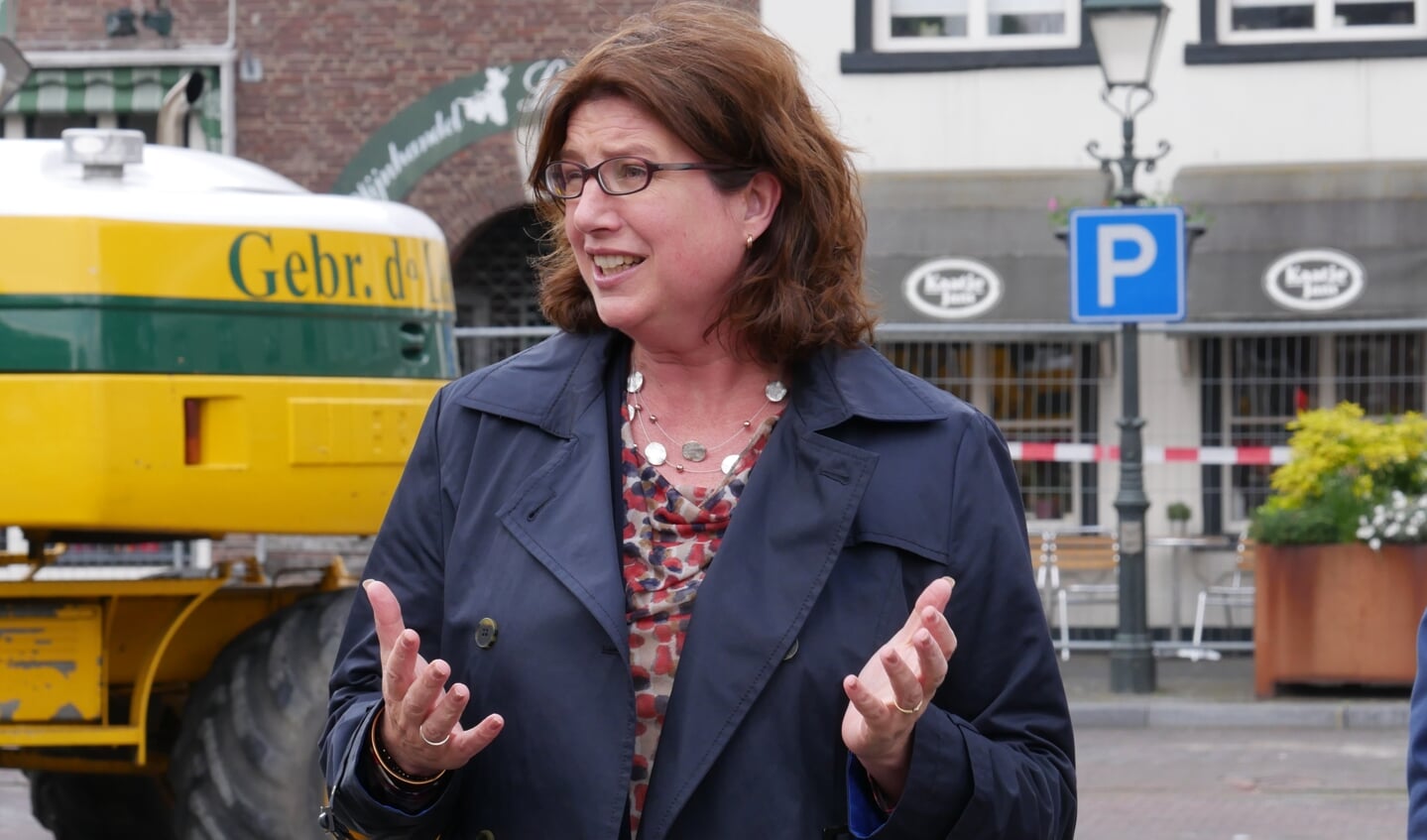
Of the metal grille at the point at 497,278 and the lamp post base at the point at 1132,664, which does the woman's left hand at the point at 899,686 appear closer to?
the lamp post base at the point at 1132,664

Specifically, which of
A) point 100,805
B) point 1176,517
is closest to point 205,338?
point 100,805

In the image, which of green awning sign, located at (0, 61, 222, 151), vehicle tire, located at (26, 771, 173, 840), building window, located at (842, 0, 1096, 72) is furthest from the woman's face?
green awning sign, located at (0, 61, 222, 151)

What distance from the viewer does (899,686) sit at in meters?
2.41

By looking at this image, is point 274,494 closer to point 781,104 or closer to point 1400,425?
point 781,104

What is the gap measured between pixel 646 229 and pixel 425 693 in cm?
64

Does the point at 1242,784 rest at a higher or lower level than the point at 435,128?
lower

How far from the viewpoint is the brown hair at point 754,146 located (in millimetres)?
2705

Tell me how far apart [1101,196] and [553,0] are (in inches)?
181

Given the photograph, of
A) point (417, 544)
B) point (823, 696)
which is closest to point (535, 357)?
point (417, 544)

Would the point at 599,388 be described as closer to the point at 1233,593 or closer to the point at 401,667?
the point at 401,667

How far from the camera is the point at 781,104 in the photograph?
9.07ft

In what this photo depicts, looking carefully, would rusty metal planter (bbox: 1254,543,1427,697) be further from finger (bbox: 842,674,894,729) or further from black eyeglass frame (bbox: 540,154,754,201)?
finger (bbox: 842,674,894,729)

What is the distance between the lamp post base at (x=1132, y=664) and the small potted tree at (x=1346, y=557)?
69cm

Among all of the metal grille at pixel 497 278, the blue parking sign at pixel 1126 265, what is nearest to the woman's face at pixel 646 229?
the blue parking sign at pixel 1126 265
